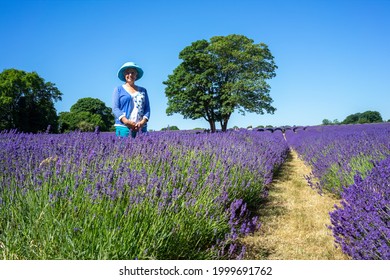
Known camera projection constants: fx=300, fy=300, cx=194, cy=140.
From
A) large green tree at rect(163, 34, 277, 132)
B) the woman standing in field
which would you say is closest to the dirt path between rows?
the woman standing in field

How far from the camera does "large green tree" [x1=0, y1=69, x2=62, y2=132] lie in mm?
24516

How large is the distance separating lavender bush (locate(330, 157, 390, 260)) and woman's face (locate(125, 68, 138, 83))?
2.95 m

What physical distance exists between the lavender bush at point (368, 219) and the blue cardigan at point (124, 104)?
2.63 meters

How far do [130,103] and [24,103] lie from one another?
1063 inches

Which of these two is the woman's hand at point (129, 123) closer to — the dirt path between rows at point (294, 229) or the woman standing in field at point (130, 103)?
the woman standing in field at point (130, 103)

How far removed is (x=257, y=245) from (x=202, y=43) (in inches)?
911

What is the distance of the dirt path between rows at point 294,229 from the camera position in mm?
2336

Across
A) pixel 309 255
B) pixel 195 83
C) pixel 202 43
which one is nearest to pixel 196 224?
pixel 309 255

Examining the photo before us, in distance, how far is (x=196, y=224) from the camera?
205 cm

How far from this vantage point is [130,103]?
4016 mm

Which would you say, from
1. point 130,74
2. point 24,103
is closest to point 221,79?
point 24,103

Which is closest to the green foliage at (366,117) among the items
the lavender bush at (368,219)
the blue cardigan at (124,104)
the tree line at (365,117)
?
the tree line at (365,117)
